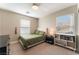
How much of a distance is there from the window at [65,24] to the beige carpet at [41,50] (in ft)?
1.16

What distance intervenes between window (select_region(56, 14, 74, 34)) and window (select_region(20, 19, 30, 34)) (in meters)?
0.60

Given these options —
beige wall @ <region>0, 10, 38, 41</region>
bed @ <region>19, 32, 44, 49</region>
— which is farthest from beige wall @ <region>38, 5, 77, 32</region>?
beige wall @ <region>0, 10, 38, 41</region>

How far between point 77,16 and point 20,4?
1104 mm

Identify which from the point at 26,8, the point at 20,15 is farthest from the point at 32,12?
the point at 20,15

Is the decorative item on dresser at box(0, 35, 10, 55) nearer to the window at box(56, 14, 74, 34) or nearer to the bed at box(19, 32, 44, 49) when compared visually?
the bed at box(19, 32, 44, 49)

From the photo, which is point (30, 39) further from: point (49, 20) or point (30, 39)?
point (49, 20)

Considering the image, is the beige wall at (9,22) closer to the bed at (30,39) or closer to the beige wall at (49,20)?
the bed at (30,39)

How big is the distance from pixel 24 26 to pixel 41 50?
0.59 metres

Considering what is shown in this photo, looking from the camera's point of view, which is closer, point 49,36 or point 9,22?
point 9,22

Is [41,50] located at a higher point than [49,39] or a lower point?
lower

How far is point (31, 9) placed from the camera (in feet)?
4.88

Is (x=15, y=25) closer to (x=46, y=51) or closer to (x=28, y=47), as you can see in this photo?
(x=28, y=47)

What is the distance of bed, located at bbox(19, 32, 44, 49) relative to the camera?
4.76 ft

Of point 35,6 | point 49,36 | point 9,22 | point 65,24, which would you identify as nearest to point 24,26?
point 9,22
